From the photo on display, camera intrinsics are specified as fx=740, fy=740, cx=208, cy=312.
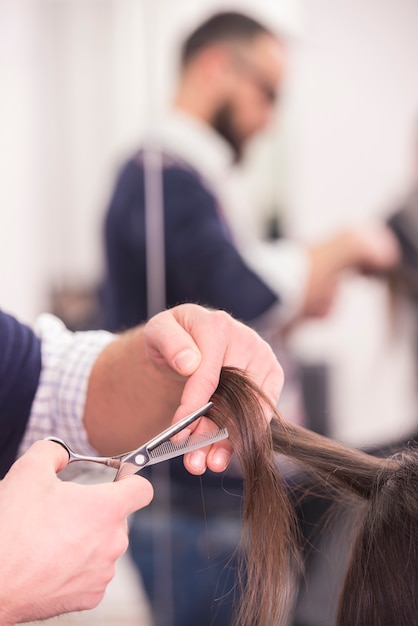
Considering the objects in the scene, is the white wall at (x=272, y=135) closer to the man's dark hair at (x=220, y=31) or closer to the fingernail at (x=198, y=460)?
the man's dark hair at (x=220, y=31)

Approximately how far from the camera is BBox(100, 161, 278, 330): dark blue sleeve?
1.81 m

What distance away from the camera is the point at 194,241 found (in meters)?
1.81

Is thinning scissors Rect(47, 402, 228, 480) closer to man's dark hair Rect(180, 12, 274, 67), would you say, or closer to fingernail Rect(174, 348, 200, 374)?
fingernail Rect(174, 348, 200, 374)

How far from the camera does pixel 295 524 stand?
2.72 feet

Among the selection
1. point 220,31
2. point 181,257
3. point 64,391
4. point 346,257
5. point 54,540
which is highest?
point 220,31

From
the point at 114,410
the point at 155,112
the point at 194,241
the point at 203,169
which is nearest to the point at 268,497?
the point at 114,410

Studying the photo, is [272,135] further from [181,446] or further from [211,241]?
[181,446]

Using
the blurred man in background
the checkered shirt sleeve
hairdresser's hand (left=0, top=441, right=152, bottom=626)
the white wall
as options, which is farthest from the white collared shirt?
hairdresser's hand (left=0, top=441, right=152, bottom=626)

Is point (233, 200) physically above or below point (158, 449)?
below

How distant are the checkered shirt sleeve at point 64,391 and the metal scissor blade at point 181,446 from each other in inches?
12.9

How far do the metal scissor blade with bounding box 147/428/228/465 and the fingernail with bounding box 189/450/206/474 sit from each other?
0.05 feet

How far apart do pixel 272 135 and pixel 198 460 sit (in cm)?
161

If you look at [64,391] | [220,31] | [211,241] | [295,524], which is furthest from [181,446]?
[220,31]

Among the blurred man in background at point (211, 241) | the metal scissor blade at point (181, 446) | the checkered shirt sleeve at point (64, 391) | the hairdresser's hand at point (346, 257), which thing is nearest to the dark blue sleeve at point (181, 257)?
the blurred man in background at point (211, 241)
